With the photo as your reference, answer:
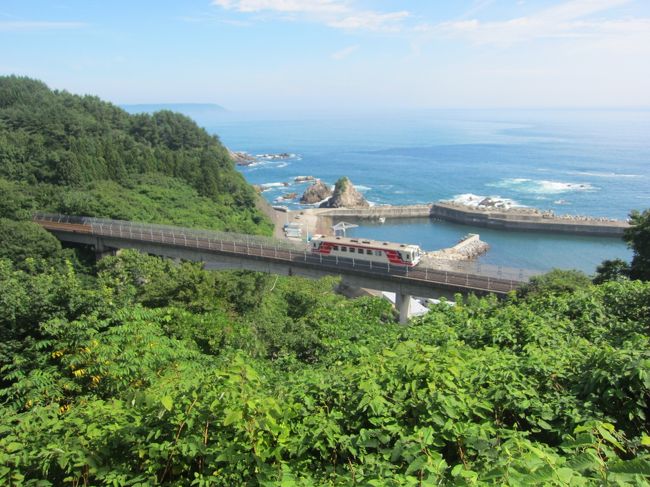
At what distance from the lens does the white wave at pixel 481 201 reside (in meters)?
65.0

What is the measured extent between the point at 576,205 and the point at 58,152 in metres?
63.1

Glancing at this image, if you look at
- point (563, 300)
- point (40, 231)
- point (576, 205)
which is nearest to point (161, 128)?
point (40, 231)

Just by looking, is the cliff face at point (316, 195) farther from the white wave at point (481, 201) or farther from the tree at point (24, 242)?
the tree at point (24, 242)

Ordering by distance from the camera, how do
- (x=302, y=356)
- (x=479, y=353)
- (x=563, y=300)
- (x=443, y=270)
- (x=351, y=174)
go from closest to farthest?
(x=479, y=353) < (x=563, y=300) < (x=302, y=356) < (x=443, y=270) < (x=351, y=174)

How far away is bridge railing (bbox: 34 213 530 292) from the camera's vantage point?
2245 centimetres

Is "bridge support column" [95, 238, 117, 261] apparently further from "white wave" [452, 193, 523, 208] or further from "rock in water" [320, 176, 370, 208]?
"white wave" [452, 193, 523, 208]

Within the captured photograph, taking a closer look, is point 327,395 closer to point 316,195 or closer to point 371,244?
point 371,244

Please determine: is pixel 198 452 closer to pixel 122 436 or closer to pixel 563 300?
pixel 122 436

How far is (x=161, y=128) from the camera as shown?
65.4m

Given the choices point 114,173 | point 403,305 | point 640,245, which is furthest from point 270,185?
point 640,245

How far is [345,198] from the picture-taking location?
6594cm

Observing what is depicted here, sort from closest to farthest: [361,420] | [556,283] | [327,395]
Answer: [361,420] → [327,395] → [556,283]

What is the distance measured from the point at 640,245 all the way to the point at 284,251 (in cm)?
1783

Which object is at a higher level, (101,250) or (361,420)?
(361,420)
